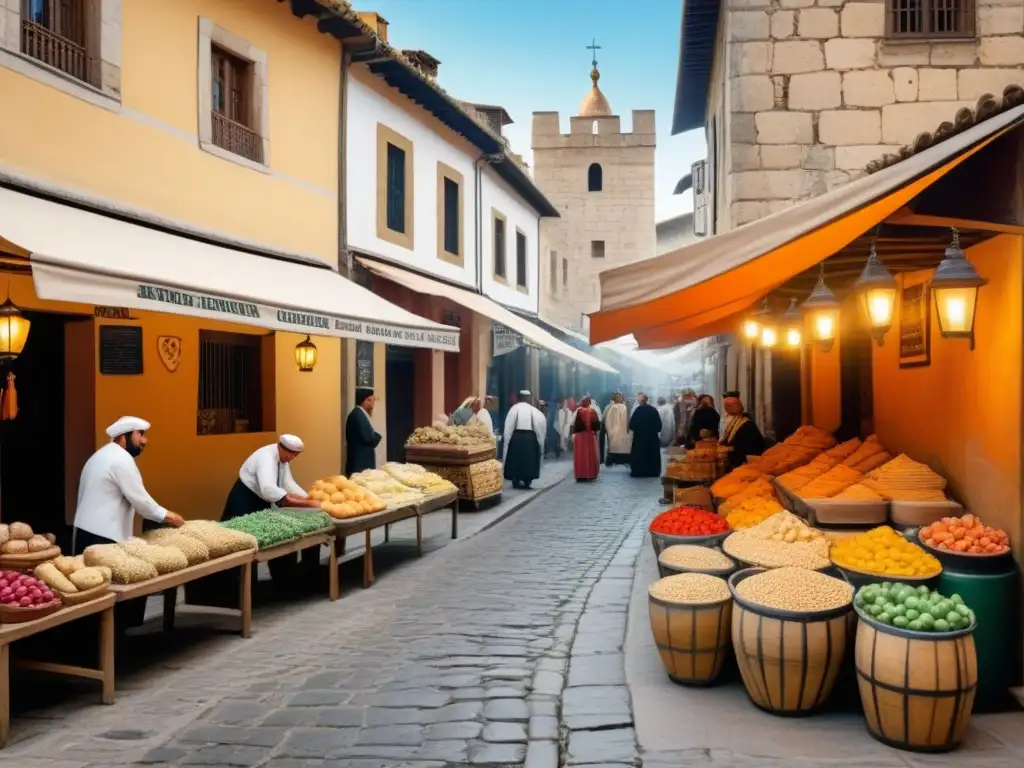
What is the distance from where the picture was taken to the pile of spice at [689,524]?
267 inches

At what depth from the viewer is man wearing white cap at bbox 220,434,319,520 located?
819 cm

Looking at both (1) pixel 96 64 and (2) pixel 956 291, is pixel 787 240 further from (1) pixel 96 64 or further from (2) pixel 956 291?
(1) pixel 96 64

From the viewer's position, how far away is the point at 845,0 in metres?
11.2

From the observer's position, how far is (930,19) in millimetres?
11273

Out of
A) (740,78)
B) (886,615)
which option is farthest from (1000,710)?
(740,78)

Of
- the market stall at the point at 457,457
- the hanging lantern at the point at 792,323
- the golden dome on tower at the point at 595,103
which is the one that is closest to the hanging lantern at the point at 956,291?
the hanging lantern at the point at 792,323

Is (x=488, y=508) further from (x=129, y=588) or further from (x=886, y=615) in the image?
(x=886, y=615)

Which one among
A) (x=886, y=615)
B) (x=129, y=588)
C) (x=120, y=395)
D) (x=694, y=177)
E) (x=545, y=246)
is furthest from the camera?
(x=545, y=246)

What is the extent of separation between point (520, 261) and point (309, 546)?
17.3 meters

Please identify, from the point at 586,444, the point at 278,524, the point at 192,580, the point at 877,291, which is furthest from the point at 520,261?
the point at 877,291

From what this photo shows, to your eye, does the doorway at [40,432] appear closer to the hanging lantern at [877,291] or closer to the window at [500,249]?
the hanging lantern at [877,291]

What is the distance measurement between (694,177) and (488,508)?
32.5 feet

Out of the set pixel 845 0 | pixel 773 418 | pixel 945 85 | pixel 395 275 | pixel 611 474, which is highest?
pixel 845 0

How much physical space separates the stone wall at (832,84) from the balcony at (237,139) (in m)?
5.95
